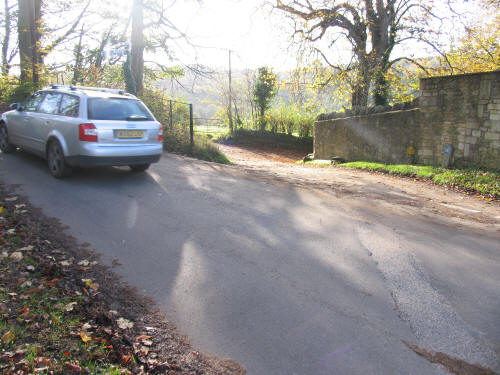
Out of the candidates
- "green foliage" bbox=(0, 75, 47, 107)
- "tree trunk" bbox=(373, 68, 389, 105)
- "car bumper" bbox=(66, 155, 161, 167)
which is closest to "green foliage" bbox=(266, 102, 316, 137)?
"tree trunk" bbox=(373, 68, 389, 105)

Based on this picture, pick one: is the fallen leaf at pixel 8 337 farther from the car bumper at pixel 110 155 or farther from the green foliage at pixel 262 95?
the green foliage at pixel 262 95

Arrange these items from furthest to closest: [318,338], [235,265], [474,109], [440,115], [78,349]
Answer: [440,115]
[474,109]
[235,265]
[318,338]
[78,349]

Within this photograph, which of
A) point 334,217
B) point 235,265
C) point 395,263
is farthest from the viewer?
point 334,217

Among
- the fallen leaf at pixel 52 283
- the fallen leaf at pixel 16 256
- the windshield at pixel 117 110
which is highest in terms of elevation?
the windshield at pixel 117 110

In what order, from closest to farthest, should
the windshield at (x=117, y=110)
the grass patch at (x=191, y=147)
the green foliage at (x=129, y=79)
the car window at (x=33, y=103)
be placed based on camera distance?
the windshield at (x=117, y=110) < the car window at (x=33, y=103) < the grass patch at (x=191, y=147) < the green foliage at (x=129, y=79)

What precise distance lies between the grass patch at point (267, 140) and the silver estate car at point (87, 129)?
64.7 ft

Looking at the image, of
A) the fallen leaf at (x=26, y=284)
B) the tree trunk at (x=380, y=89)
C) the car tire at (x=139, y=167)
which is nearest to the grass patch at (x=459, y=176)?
the tree trunk at (x=380, y=89)

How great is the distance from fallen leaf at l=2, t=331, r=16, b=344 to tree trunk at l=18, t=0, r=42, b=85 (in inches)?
616

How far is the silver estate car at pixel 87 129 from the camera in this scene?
22.2ft

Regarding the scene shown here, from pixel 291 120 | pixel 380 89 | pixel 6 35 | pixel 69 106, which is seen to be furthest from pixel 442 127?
pixel 6 35

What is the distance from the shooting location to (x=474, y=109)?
10086 millimetres

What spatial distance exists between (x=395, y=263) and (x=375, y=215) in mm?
2115

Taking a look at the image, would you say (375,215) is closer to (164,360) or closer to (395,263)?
(395,263)

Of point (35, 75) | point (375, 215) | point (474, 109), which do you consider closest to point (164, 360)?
point (375, 215)
